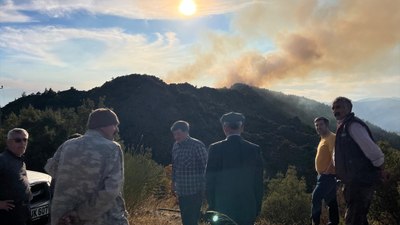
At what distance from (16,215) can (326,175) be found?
4147mm

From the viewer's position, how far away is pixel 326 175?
6.48 metres

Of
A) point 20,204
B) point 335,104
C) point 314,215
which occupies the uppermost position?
point 335,104

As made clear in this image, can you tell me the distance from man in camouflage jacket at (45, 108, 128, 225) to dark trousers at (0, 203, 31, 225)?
1498 mm

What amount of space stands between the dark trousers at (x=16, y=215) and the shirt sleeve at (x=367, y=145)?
3511 mm

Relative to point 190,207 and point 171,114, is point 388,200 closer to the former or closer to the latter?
point 190,207

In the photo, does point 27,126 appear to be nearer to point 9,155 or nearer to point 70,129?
point 70,129

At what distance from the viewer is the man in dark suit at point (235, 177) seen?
14.5ft

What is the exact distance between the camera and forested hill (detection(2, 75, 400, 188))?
4938 cm

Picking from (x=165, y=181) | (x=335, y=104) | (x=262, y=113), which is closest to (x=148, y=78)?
(x=262, y=113)

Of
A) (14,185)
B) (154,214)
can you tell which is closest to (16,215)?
(14,185)

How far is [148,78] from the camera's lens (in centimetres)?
7019

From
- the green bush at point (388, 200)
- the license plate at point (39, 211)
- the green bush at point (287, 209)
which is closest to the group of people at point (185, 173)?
the license plate at point (39, 211)

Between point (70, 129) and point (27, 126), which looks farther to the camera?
point (27, 126)

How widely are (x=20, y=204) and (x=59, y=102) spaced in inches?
2251
